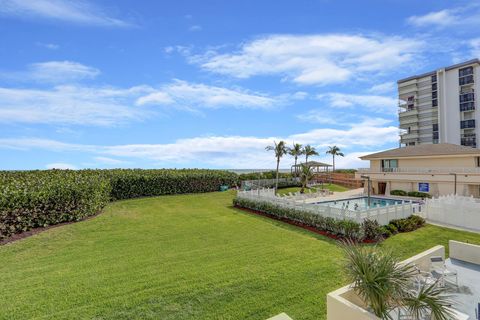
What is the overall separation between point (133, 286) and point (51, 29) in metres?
11.0

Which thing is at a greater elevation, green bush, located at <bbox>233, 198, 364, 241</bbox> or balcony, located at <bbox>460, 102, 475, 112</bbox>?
balcony, located at <bbox>460, 102, 475, 112</bbox>

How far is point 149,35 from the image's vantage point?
12992 millimetres

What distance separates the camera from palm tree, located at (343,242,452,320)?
16.2 feet

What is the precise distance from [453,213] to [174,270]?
1609 centimetres

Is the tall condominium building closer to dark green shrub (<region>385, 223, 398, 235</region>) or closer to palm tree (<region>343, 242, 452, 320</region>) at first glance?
dark green shrub (<region>385, 223, 398, 235</region>)

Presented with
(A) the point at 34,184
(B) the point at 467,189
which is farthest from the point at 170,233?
(B) the point at 467,189

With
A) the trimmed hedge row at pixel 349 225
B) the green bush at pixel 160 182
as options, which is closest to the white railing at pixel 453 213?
the trimmed hedge row at pixel 349 225

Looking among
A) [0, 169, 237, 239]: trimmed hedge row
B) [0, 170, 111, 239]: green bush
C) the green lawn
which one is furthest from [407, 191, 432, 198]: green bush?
[0, 170, 111, 239]: green bush

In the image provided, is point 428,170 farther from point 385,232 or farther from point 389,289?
point 389,289

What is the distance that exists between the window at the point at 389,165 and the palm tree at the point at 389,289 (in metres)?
→ 27.2

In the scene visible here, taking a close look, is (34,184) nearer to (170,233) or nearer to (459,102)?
(170,233)

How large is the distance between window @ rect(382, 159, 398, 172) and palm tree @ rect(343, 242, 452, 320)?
1072 inches

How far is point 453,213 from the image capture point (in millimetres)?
15844

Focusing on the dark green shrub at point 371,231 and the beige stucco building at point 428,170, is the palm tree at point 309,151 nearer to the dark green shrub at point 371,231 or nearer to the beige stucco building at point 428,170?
the beige stucco building at point 428,170
